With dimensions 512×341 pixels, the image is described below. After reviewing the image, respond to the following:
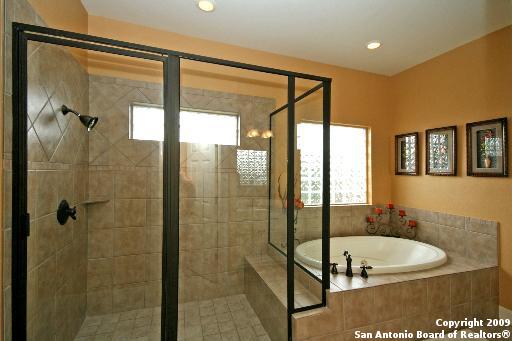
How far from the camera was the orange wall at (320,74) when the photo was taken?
191 centimetres

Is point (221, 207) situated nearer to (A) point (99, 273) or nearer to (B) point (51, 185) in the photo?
(A) point (99, 273)

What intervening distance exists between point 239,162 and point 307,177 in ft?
1.86

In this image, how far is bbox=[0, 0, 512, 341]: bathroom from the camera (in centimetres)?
122

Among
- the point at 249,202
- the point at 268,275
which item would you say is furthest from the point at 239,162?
the point at 268,275

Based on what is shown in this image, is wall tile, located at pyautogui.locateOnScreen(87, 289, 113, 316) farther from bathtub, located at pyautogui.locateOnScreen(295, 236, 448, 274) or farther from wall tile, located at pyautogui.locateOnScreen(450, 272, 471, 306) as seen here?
wall tile, located at pyautogui.locateOnScreen(450, 272, 471, 306)

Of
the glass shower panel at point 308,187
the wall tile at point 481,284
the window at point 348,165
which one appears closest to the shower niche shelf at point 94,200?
the glass shower panel at point 308,187

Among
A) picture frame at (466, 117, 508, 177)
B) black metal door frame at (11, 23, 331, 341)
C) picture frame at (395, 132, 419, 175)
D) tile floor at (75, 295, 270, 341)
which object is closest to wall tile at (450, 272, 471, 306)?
picture frame at (466, 117, 508, 177)

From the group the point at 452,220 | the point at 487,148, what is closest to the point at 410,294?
the point at 452,220

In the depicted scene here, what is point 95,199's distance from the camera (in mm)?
1638

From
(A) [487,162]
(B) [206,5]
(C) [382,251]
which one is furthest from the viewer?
(C) [382,251]

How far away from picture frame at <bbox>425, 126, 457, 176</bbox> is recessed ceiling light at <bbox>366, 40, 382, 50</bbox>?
44.5 inches

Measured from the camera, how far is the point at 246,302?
1.81 metres

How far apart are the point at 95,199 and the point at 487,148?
3360mm

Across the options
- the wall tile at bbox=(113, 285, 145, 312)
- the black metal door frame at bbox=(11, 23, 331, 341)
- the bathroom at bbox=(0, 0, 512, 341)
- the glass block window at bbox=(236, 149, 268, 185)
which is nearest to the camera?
the black metal door frame at bbox=(11, 23, 331, 341)
